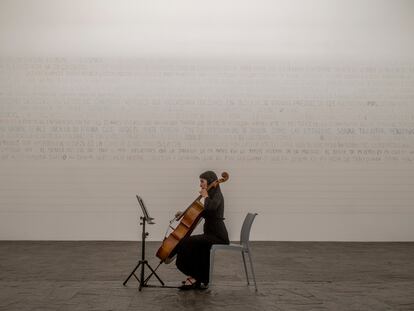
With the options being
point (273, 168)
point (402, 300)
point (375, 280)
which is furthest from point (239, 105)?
point (402, 300)

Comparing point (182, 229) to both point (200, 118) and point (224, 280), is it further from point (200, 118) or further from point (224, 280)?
point (200, 118)

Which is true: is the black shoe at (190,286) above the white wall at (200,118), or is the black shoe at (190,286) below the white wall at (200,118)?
below

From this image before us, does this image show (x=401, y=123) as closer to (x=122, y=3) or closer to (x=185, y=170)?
(x=185, y=170)

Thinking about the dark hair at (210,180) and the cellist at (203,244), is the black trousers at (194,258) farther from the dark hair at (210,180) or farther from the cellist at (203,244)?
the dark hair at (210,180)

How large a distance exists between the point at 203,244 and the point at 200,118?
334cm

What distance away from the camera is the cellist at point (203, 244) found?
4035mm

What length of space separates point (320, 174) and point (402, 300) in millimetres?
3576

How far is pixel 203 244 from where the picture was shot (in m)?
4.09

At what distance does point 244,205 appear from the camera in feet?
23.5

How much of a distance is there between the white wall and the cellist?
116 inches

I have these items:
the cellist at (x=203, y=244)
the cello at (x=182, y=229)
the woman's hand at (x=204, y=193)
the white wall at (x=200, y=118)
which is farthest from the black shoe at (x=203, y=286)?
the white wall at (x=200, y=118)

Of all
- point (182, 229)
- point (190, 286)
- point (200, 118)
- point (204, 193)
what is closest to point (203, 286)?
point (190, 286)

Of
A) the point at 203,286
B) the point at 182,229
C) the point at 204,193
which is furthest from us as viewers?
the point at 203,286

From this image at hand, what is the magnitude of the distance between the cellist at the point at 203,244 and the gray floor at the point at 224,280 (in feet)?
0.49
